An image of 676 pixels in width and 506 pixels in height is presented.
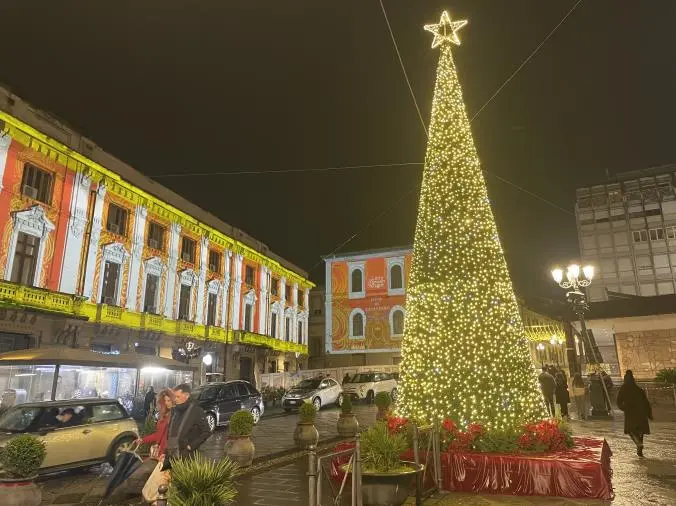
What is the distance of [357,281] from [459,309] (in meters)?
36.7

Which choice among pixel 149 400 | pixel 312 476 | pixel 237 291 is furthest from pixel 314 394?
pixel 312 476

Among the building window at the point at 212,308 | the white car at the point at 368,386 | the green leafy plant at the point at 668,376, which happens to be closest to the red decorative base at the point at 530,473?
the green leafy plant at the point at 668,376

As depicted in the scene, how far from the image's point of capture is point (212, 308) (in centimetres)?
3141

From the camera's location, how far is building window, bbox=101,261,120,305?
75.5 feet

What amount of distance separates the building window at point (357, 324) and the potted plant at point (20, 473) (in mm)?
37979

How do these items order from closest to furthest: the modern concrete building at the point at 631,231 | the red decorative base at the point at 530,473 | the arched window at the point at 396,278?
the red decorative base at the point at 530,473, the arched window at the point at 396,278, the modern concrete building at the point at 631,231

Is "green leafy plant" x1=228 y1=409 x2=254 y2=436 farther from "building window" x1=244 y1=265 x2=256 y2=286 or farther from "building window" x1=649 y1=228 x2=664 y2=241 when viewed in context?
"building window" x1=649 y1=228 x2=664 y2=241

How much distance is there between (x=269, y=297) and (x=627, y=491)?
3304 centimetres

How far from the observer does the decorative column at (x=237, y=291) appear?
109 feet

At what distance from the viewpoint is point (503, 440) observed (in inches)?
275

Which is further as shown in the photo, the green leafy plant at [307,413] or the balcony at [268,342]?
the balcony at [268,342]

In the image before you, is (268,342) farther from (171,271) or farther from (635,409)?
(635,409)

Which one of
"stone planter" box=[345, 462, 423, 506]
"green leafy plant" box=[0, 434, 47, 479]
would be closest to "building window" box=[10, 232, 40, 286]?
"green leafy plant" box=[0, 434, 47, 479]

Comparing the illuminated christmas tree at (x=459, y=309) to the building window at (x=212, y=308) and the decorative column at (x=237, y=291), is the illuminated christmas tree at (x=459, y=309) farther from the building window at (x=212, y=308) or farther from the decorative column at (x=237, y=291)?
the decorative column at (x=237, y=291)
